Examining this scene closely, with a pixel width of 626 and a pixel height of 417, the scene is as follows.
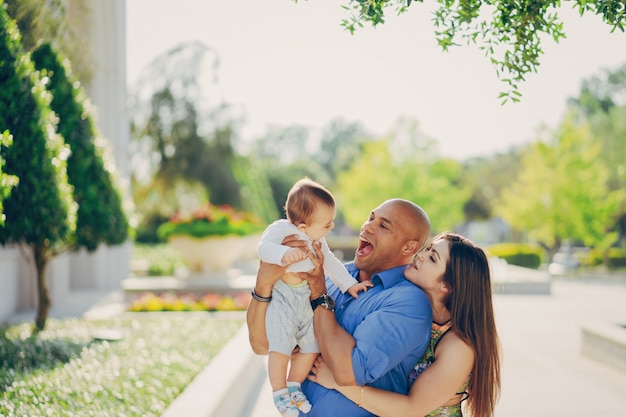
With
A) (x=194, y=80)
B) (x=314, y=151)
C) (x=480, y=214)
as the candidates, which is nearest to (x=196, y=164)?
(x=194, y=80)

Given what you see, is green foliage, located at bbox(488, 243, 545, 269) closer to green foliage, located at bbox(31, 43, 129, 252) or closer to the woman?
green foliage, located at bbox(31, 43, 129, 252)

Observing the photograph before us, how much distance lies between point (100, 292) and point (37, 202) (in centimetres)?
1028

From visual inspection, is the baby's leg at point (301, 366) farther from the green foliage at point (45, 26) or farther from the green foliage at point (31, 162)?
the green foliage at point (45, 26)

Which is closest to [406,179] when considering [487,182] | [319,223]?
[487,182]

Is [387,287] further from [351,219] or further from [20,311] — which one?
[351,219]

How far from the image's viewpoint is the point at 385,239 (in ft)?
10.2

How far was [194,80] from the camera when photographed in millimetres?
28969

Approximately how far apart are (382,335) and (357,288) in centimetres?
35

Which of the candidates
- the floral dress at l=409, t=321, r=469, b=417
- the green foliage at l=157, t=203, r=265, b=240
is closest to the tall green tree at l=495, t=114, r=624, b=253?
the green foliage at l=157, t=203, r=265, b=240

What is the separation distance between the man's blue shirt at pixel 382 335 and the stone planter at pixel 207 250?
1423 cm

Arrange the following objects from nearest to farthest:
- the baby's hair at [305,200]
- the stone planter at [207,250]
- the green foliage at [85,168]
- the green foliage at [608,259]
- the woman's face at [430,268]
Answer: the woman's face at [430,268] < the baby's hair at [305,200] < the green foliage at [85,168] < the stone planter at [207,250] < the green foliage at [608,259]

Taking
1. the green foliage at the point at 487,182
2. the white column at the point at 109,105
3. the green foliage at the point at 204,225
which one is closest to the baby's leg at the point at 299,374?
the green foliage at the point at 204,225

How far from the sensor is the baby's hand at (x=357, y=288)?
9.91 feet

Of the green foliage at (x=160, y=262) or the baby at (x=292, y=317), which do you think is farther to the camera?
the green foliage at (x=160, y=262)
